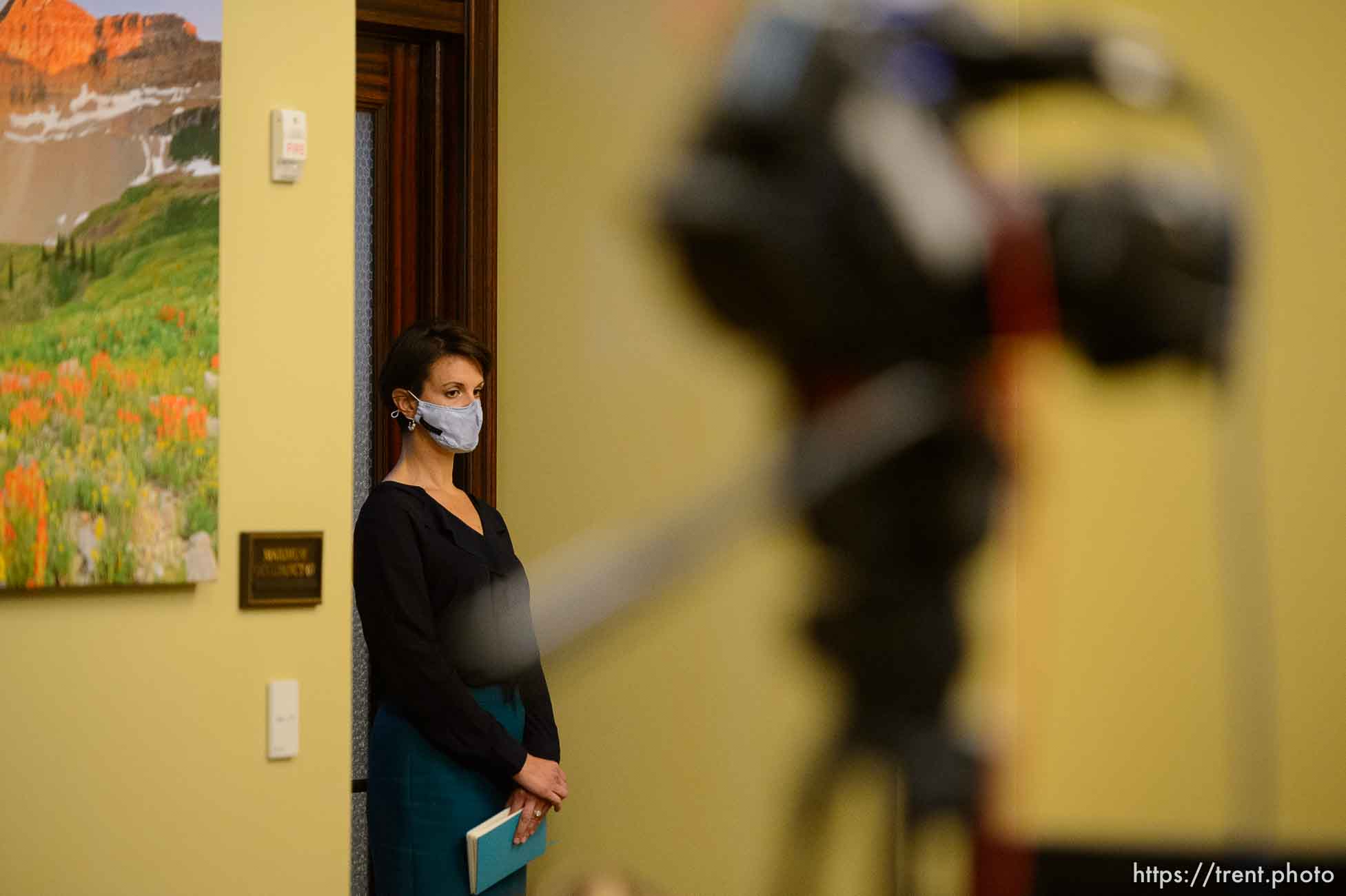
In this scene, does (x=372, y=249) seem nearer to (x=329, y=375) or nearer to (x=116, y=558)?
(x=329, y=375)

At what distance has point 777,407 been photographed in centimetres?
38

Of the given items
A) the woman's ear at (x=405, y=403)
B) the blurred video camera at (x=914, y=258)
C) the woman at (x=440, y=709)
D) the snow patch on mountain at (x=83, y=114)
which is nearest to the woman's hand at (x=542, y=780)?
the woman at (x=440, y=709)

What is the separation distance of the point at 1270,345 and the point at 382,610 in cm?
99

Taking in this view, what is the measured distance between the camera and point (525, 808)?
71.1 inches

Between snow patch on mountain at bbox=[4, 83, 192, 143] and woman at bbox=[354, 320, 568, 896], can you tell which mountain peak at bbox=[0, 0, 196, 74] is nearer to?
snow patch on mountain at bbox=[4, 83, 192, 143]

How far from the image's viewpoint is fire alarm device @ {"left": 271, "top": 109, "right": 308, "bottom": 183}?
5.44ft

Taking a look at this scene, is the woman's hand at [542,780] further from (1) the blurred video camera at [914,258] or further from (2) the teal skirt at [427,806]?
(1) the blurred video camera at [914,258]

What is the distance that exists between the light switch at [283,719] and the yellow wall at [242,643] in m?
0.01

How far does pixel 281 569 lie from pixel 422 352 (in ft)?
1.08

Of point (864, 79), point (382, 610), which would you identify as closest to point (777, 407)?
point (864, 79)

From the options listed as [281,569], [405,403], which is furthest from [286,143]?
[281,569]

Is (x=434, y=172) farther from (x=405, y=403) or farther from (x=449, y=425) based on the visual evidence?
(x=449, y=425)

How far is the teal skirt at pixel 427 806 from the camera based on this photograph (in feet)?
5.79

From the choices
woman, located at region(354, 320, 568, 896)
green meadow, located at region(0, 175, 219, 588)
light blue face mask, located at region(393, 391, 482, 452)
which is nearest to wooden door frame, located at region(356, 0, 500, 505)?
woman, located at region(354, 320, 568, 896)
